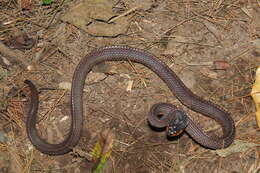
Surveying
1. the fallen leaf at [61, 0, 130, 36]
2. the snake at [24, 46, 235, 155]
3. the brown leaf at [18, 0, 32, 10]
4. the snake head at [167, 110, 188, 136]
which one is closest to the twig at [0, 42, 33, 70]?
the snake at [24, 46, 235, 155]

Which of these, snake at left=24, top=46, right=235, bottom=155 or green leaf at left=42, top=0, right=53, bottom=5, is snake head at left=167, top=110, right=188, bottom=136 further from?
green leaf at left=42, top=0, right=53, bottom=5

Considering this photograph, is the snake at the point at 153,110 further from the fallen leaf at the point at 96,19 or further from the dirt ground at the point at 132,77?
the fallen leaf at the point at 96,19

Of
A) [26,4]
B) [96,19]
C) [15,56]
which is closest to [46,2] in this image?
[26,4]

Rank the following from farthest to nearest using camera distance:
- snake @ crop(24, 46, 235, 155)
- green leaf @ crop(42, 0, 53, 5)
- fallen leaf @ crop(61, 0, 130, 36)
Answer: green leaf @ crop(42, 0, 53, 5)
fallen leaf @ crop(61, 0, 130, 36)
snake @ crop(24, 46, 235, 155)

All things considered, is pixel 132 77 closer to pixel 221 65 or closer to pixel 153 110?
pixel 153 110

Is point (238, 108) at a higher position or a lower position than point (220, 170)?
higher

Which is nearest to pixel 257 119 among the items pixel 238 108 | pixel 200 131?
pixel 238 108

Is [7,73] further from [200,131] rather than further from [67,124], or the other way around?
[200,131]
